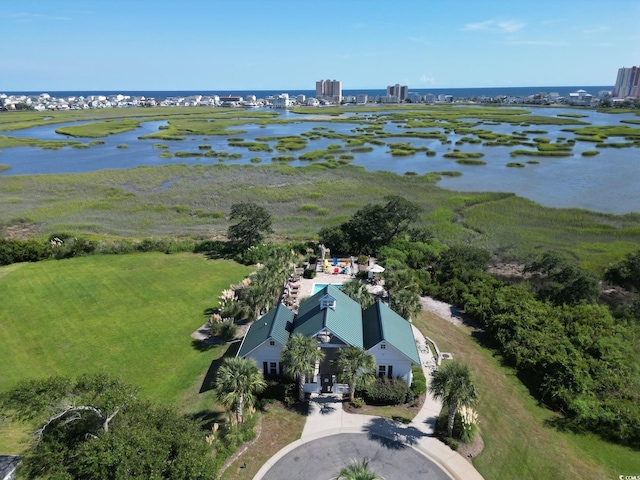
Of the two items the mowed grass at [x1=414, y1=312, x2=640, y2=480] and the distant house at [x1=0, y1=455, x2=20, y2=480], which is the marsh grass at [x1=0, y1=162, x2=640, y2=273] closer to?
the mowed grass at [x1=414, y1=312, x2=640, y2=480]

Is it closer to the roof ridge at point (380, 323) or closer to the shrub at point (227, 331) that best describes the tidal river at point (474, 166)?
the roof ridge at point (380, 323)

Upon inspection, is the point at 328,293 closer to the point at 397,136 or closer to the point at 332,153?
the point at 332,153

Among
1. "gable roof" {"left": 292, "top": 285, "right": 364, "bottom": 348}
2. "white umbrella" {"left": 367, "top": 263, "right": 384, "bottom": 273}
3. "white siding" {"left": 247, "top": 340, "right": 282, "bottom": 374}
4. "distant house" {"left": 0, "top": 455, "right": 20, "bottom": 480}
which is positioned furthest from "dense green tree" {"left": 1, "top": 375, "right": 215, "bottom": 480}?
"white umbrella" {"left": 367, "top": 263, "right": 384, "bottom": 273}

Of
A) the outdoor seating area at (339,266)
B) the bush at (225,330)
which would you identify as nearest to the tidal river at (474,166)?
the outdoor seating area at (339,266)

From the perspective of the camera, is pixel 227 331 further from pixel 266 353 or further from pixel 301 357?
pixel 301 357

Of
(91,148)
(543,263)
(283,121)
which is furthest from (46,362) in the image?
(283,121)

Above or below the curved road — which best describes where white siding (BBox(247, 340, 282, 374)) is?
above
